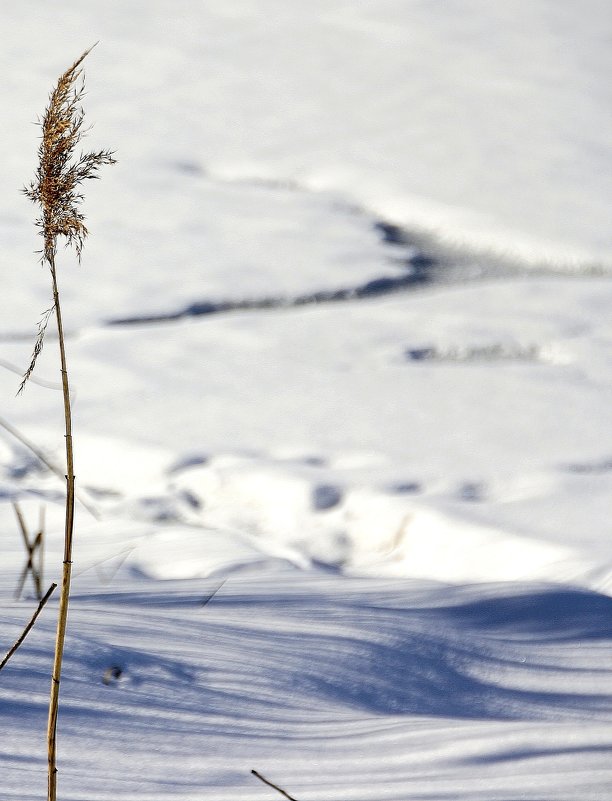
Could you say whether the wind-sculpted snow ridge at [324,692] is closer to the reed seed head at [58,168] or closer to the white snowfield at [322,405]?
the white snowfield at [322,405]

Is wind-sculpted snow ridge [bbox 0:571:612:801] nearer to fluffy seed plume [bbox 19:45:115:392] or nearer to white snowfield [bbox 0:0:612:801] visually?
white snowfield [bbox 0:0:612:801]

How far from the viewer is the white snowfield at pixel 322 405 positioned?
75 cm

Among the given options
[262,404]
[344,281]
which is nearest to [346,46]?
[344,281]

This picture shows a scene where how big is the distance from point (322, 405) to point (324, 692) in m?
0.84

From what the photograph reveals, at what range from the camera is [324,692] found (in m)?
0.82

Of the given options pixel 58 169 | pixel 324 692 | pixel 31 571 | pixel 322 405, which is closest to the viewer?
pixel 58 169

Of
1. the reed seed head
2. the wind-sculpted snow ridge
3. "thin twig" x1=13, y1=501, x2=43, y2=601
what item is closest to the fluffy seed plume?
the reed seed head

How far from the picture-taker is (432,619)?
1.00 meters

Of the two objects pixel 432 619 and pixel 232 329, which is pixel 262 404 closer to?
pixel 232 329

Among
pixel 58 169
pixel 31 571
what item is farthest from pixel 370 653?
pixel 58 169

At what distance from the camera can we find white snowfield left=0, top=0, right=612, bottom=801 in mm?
747

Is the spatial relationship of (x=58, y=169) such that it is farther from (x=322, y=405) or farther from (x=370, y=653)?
(x=322, y=405)

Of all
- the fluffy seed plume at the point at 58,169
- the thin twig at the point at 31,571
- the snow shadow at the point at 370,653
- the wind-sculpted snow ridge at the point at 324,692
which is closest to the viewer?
the fluffy seed plume at the point at 58,169

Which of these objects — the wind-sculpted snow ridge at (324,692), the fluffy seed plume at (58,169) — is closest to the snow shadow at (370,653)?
the wind-sculpted snow ridge at (324,692)
